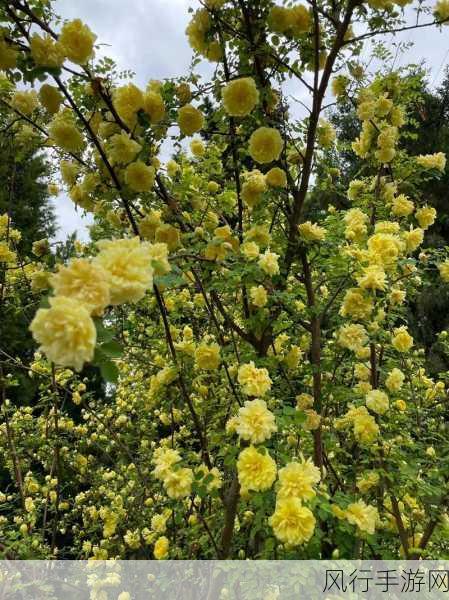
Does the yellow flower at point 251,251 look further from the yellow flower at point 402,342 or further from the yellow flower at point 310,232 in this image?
the yellow flower at point 402,342

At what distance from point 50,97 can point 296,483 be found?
56.7 inches

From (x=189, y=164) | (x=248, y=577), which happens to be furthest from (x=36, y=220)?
(x=248, y=577)

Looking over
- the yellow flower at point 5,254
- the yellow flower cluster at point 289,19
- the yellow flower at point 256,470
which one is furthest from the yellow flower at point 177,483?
the yellow flower cluster at point 289,19

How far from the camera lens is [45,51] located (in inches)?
54.7

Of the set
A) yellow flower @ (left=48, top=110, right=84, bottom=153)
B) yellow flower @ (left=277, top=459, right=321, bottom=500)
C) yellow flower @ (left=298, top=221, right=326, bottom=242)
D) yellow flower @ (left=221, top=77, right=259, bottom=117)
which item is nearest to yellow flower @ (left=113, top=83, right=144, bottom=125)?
yellow flower @ (left=48, top=110, right=84, bottom=153)

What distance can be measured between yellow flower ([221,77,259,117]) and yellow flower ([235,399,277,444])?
3.65 feet

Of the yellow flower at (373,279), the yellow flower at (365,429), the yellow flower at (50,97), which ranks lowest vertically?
the yellow flower at (365,429)

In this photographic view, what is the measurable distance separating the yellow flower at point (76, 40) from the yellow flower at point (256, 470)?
4.18 feet

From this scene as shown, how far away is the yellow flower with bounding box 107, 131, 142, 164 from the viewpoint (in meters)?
1.58

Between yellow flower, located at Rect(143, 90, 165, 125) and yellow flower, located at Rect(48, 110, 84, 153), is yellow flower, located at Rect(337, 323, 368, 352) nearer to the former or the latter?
yellow flower, located at Rect(143, 90, 165, 125)

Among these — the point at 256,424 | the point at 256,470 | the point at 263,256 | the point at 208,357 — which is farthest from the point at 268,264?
the point at 256,470

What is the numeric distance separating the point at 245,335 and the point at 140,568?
1455 mm

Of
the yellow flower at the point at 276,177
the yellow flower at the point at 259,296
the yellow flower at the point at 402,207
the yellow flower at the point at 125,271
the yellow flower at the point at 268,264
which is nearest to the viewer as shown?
the yellow flower at the point at 125,271

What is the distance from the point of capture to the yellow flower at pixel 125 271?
820 millimetres
